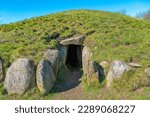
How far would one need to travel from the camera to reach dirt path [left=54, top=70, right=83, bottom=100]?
16.0 m

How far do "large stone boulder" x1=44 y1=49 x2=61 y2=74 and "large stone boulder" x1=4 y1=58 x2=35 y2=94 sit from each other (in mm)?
1199

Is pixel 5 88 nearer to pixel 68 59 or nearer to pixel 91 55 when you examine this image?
pixel 91 55

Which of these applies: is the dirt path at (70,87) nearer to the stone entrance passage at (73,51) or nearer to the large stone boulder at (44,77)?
the large stone boulder at (44,77)

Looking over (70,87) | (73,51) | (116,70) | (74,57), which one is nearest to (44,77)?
(70,87)

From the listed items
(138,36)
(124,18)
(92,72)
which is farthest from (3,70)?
(124,18)

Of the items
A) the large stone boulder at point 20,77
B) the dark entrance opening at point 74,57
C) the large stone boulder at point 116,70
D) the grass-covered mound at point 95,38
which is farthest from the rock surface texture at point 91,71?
the dark entrance opening at point 74,57

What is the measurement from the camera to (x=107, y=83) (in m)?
16.4

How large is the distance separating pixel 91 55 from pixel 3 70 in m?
5.00

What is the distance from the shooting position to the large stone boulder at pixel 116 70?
1631cm

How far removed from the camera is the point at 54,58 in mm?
17828

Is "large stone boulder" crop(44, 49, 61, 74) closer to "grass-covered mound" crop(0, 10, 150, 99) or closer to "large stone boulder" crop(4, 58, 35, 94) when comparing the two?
"grass-covered mound" crop(0, 10, 150, 99)

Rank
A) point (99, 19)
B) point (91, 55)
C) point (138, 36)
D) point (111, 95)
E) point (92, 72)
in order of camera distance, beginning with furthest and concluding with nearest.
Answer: point (99, 19) → point (138, 36) → point (91, 55) → point (92, 72) → point (111, 95)

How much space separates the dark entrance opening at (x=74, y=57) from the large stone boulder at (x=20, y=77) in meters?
4.54

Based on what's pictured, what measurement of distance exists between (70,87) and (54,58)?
195 cm
